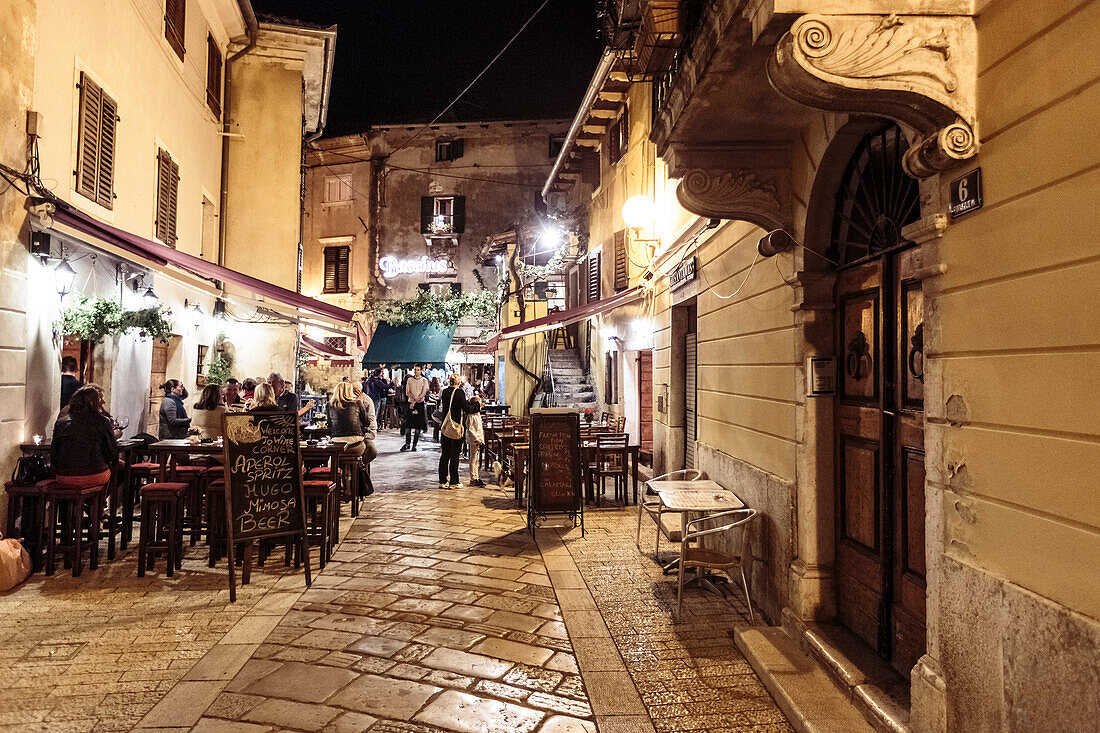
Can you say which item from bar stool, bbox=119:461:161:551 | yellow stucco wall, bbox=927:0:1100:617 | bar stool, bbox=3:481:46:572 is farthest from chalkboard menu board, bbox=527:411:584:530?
yellow stucco wall, bbox=927:0:1100:617

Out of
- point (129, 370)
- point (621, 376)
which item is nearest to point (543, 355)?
point (621, 376)

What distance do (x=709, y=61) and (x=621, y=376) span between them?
10.6 meters

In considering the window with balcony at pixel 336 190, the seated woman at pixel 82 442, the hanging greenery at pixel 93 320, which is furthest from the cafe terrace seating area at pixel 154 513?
the window with balcony at pixel 336 190

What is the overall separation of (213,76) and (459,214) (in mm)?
16027

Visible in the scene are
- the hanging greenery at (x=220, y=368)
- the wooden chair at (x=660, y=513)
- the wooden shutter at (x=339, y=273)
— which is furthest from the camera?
the wooden shutter at (x=339, y=273)

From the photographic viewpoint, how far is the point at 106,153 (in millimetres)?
9031

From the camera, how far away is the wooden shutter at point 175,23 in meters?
11.2

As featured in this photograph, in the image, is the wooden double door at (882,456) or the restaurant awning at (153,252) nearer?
the wooden double door at (882,456)

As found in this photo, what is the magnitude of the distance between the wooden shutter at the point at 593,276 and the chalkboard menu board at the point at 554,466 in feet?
25.8

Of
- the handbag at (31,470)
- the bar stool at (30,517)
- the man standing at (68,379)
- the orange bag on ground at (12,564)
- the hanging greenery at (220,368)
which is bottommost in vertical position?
the orange bag on ground at (12,564)

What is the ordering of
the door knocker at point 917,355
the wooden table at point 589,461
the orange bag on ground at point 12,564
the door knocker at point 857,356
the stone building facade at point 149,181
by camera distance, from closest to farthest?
the door knocker at point 917,355 < the door knocker at point 857,356 < the orange bag on ground at point 12,564 < the stone building facade at point 149,181 < the wooden table at point 589,461

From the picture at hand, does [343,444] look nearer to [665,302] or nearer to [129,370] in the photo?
Answer: [129,370]

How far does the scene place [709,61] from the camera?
4262mm

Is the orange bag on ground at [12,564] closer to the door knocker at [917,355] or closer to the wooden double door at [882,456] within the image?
the wooden double door at [882,456]
